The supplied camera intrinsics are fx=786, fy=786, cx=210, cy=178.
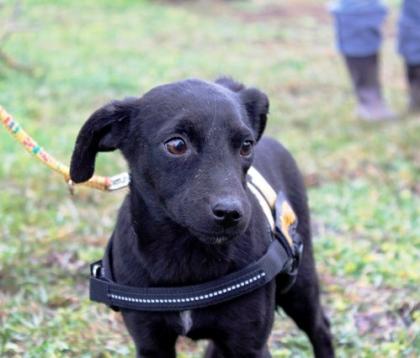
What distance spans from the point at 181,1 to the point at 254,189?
1678 cm

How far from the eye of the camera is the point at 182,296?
2820 millimetres

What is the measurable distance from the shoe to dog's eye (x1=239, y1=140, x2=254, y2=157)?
19.4ft

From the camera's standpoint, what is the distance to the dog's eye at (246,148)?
112 inches

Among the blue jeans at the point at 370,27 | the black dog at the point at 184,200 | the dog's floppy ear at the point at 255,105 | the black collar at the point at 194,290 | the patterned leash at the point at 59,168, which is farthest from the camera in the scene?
the blue jeans at the point at 370,27

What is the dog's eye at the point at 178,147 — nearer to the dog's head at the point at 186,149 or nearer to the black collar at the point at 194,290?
the dog's head at the point at 186,149

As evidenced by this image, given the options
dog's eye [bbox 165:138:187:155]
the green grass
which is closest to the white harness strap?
dog's eye [bbox 165:138:187:155]

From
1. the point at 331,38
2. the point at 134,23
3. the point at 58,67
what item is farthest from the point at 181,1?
the point at 58,67

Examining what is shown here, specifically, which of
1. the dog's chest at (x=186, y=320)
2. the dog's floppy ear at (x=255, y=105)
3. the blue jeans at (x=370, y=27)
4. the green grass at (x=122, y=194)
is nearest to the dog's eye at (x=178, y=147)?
the dog's floppy ear at (x=255, y=105)

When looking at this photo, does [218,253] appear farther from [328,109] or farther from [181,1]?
[181,1]

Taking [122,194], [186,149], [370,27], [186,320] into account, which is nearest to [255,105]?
[186,149]

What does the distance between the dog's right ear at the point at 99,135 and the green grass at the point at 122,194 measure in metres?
1.19

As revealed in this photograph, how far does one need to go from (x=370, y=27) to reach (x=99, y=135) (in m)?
5.98

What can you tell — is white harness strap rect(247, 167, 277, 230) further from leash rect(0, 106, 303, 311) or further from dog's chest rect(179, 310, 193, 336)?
dog's chest rect(179, 310, 193, 336)

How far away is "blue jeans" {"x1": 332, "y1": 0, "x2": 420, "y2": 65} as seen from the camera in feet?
27.5
